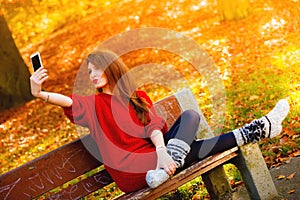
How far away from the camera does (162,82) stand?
9.08 metres

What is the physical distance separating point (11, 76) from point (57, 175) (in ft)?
22.3

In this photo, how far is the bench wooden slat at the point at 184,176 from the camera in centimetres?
304

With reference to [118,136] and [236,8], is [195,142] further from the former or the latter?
[236,8]

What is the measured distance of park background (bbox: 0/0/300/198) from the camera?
19.6ft

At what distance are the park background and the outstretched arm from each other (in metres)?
1.73

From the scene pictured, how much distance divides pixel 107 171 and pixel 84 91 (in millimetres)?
6602

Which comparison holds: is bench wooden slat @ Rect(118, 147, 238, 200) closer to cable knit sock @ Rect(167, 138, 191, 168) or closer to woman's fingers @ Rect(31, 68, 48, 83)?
cable knit sock @ Rect(167, 138, 191, 168)

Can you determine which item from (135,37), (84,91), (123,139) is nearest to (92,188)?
(123,139)

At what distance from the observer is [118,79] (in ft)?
11.5

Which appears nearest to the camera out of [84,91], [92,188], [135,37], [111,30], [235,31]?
[92,188]

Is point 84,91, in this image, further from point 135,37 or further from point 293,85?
point 293,85

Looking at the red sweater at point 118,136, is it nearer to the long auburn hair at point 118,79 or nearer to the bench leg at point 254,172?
the long auburn hair at point 118,79

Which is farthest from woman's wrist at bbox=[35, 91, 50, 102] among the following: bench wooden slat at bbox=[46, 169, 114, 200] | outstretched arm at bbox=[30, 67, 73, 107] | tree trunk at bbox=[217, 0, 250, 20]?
tree trunk at bbox=[217, 0, 250, 20]

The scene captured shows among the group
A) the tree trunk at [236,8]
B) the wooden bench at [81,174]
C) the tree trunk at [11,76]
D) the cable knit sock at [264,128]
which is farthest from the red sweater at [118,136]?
the tree trunk at [236,8]
